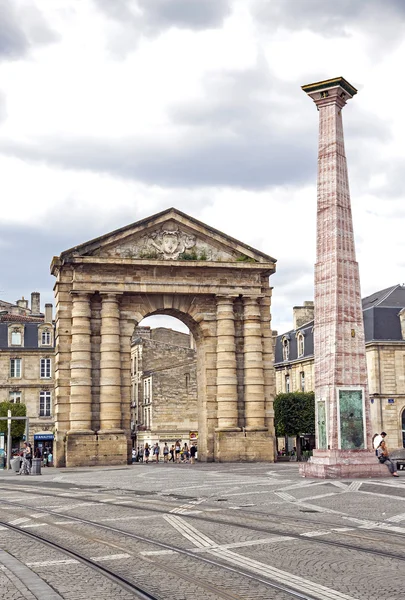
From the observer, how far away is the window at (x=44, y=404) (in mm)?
67875

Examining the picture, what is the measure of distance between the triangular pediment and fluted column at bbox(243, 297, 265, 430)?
2836 mm

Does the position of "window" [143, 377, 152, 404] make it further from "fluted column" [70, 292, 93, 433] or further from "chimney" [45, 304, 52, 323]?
"fluted column" [70, 292, 93, 433]

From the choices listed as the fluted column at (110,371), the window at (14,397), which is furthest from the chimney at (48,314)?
the fluted column at (110,371)

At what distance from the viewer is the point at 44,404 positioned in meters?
67.9

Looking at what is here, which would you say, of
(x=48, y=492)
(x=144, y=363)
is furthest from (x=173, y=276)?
(x=144, y=363)

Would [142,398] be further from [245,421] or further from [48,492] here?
[48,492]

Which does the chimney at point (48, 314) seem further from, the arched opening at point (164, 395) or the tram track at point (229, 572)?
the tram track at point (229, 572)

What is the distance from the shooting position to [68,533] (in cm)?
1377

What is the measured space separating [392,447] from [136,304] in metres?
A: 23.5

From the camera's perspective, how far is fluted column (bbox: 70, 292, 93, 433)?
41188mm

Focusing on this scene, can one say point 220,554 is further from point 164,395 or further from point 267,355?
point 164,395

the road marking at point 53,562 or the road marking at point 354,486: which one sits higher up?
the road marking at point 53,562

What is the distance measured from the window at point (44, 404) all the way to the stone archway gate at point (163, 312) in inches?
1045

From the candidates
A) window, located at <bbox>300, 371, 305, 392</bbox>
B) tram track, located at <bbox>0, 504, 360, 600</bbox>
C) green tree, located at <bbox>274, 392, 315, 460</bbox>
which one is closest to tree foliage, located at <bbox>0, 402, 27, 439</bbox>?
green tree, located at <bbox>274, 392, 315, 460</bbox>
